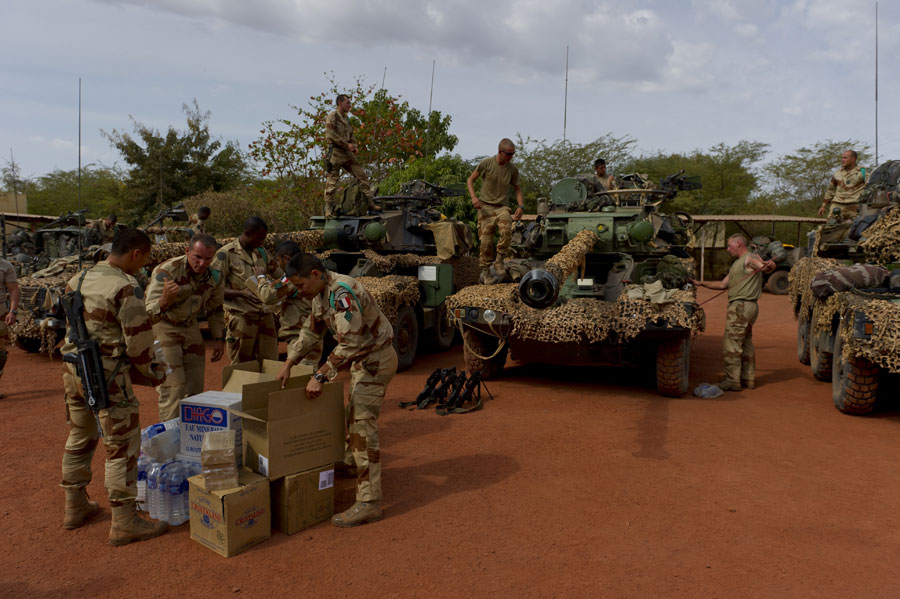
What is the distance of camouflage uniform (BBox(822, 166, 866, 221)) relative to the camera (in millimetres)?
9109

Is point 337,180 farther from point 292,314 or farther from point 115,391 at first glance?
point 115,391

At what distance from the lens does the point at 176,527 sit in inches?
155

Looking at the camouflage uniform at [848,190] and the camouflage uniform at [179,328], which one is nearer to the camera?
the camouflage uniform at [179,328]

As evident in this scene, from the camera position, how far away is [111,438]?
3758 mm

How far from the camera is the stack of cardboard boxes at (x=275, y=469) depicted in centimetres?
359

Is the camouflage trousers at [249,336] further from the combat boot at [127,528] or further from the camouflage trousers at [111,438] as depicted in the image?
the combat boot at [127,528]

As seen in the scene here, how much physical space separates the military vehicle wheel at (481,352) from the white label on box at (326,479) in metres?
3.71

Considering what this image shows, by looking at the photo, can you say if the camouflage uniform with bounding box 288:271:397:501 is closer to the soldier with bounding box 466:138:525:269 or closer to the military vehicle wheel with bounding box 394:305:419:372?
the soldier with bounding box 466:138:525:269

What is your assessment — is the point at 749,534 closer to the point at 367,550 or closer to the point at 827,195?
the point at 367,550

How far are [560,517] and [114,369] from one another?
286 cm

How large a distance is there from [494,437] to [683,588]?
2.67 metres

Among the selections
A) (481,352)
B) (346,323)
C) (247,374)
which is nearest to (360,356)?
(346,323)

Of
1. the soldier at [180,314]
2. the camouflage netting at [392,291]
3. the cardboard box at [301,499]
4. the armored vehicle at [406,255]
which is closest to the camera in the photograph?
the cardboard box at [301,499]

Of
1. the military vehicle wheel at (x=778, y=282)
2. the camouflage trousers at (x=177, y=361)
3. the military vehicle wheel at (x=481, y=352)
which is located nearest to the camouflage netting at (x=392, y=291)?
the military vehicle wheel at (x=481, y=352)
